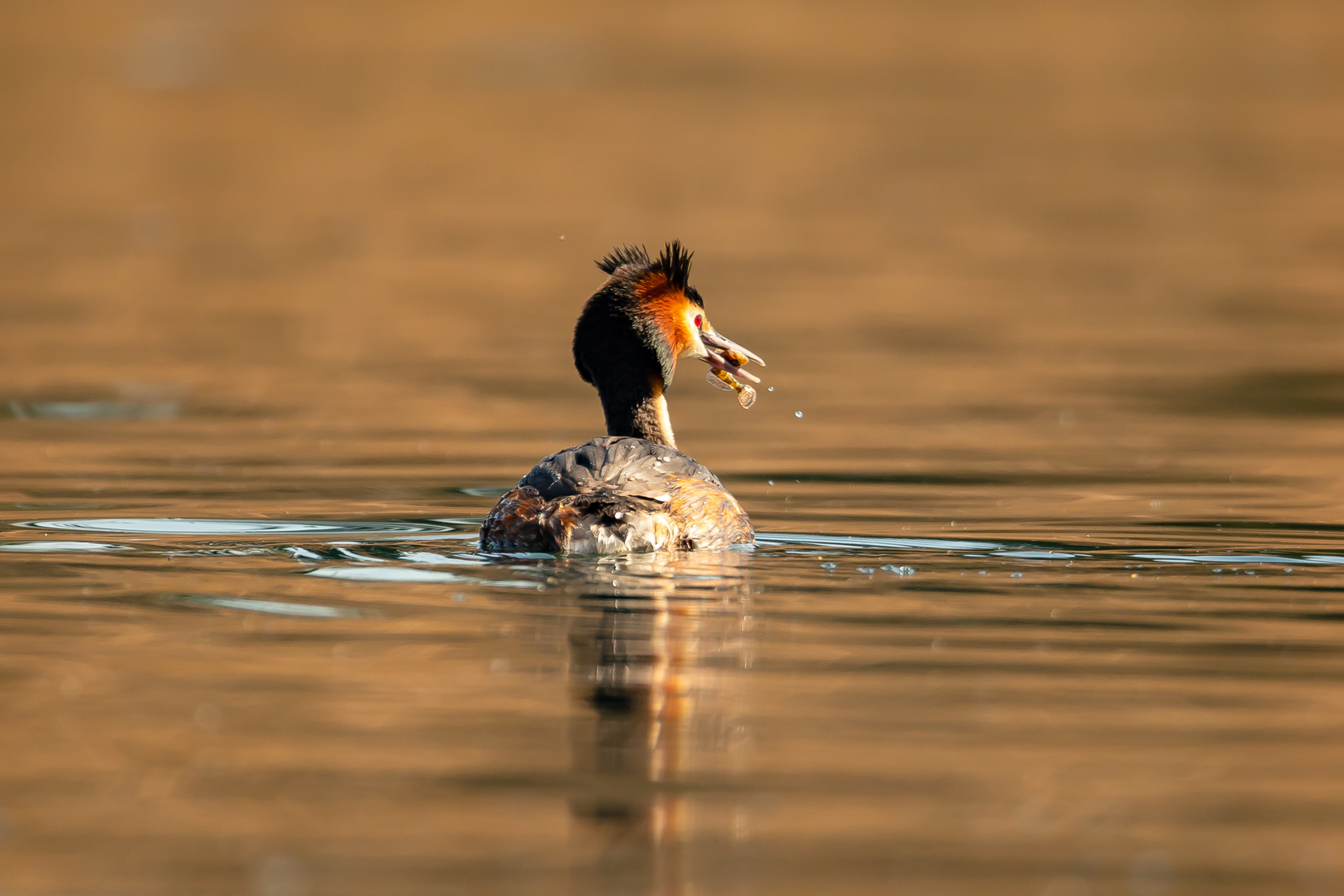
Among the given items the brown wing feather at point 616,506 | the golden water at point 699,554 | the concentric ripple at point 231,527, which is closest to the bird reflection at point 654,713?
the golden water at point 699,554

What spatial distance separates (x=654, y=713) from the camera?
7.36m

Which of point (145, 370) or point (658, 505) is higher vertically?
point (145, 370)

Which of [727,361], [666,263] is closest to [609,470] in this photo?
[666,263]

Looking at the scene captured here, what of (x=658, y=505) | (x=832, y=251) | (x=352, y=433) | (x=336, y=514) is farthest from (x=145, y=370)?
(x=832, y=251)

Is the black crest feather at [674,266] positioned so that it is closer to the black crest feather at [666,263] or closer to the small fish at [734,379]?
the black crest feather at [666,263]

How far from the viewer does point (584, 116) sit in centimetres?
3919

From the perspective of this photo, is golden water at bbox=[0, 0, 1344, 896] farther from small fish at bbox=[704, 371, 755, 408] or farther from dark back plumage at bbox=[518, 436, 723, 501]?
small fish at bbox=[704, 371, 755, 408]

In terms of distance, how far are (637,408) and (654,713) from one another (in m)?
4.60

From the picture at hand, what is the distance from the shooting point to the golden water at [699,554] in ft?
20.6

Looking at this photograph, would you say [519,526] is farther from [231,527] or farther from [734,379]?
[734,379]

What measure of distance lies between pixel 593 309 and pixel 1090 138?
89.1ft

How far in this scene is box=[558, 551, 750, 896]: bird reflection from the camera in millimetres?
6051

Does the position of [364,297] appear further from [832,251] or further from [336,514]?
[336,514]

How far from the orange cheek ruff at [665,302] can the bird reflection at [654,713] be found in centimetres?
186
